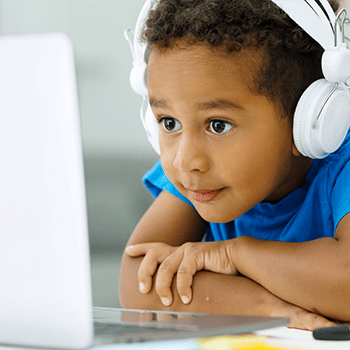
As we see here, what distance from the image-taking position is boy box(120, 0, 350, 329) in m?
0.68

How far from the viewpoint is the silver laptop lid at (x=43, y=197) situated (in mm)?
341

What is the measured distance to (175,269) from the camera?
30.4 inches

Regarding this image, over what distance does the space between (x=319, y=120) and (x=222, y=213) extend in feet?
0.73

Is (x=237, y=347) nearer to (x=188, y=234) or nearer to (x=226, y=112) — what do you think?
(x=226, y=112)

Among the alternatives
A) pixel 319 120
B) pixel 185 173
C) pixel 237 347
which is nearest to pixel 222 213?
pixel 185 173

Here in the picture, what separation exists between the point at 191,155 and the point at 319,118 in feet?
0.67

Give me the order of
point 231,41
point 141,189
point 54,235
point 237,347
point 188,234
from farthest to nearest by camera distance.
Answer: point 141,189, point 188,234, point 231,41, point 237,347, point 54,235

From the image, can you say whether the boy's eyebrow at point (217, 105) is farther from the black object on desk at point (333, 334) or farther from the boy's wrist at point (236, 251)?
the black object on desk at point (333, 334)

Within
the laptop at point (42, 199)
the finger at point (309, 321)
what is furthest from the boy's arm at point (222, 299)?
the laptop at point (42, 199)

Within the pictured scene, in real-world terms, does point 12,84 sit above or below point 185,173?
above

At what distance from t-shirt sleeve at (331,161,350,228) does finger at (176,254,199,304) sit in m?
0.24

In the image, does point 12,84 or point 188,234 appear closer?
point 12,84

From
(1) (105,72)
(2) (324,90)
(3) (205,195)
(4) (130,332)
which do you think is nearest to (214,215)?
(3) (205,195)

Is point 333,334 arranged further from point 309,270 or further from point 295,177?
point 295,177
